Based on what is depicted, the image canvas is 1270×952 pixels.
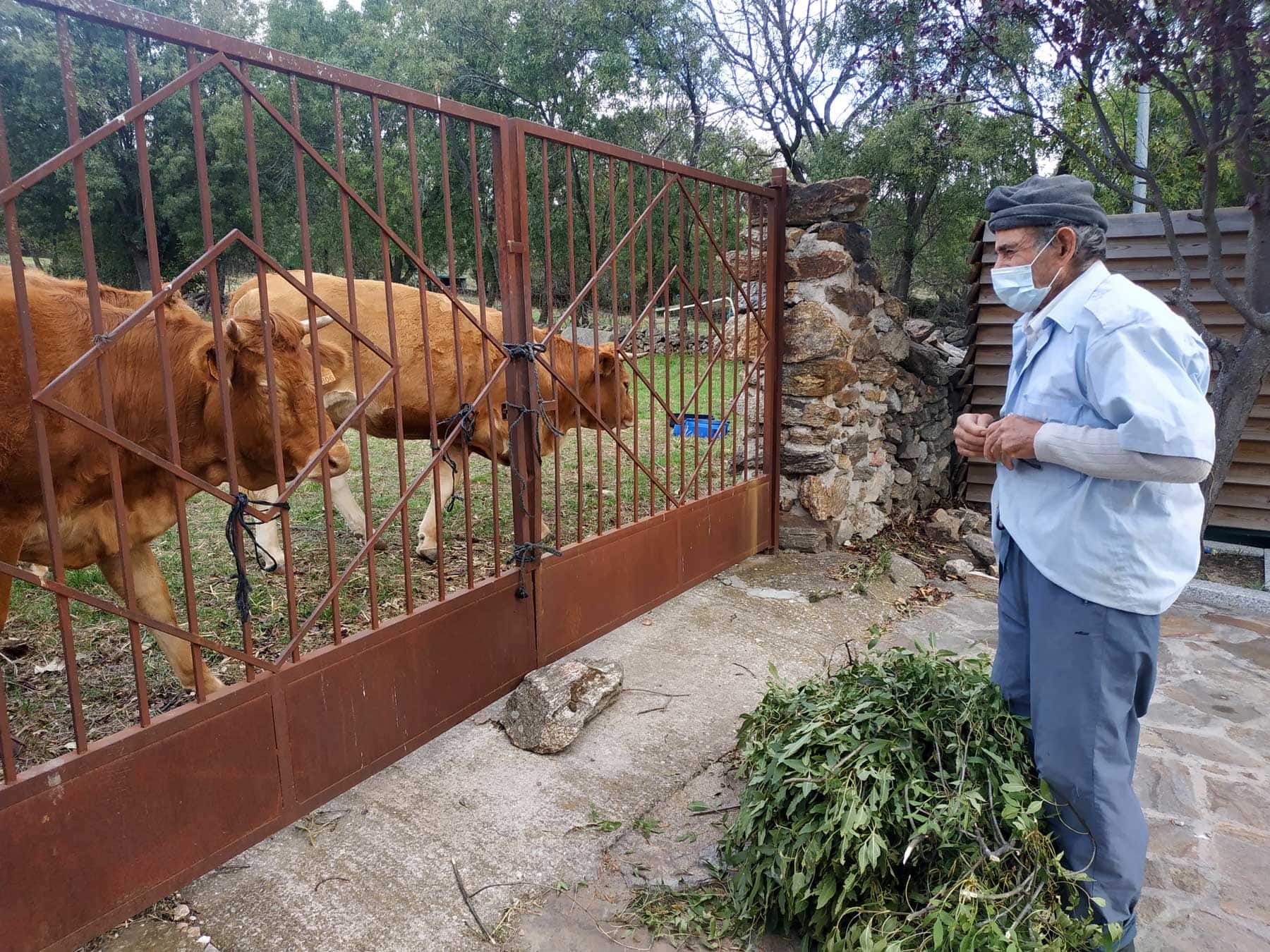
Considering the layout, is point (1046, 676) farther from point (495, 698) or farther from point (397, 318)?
point (397, 318)

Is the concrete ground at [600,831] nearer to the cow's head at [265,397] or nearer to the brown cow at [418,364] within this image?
the cow's head at [265,397]

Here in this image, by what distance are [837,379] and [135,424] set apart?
4.09 meters

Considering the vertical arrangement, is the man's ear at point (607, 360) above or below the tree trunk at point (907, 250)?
below

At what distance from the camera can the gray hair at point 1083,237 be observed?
2137 millimetres

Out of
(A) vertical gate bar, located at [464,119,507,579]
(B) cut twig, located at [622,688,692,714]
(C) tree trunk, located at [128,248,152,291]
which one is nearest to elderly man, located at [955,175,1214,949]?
(B) cut twig, located at [622,688,692,714]

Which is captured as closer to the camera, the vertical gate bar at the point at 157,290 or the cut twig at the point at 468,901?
the vertical gate bar at the point at 157,290

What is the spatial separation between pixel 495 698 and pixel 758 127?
59.8 ft

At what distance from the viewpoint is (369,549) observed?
9.37 feet

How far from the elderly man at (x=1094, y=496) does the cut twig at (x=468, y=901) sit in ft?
4.96

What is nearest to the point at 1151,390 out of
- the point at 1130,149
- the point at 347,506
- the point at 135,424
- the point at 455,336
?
the point at 455,336

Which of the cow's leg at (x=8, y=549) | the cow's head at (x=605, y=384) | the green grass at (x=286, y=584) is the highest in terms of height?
the cow's head at (x=605, y=384)

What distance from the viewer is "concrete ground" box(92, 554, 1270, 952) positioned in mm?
2240

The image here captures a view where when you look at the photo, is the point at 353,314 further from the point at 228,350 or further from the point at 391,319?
the point at 228,350

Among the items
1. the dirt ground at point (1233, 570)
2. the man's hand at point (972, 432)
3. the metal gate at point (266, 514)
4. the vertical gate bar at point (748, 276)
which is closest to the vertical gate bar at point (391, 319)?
the metal gate at point (266, 514)
